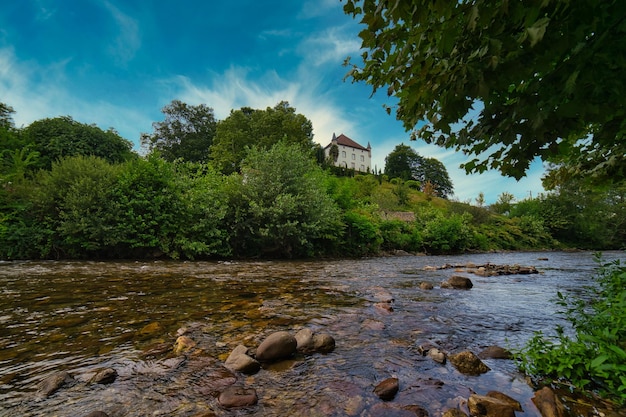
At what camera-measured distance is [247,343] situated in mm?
3234

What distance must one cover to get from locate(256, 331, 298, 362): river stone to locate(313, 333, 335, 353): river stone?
0.23 metres

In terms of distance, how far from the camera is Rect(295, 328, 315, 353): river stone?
A: 10.0 ft

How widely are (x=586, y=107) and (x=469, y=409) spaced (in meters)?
2.18

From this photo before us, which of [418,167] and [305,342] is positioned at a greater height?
[418,167]

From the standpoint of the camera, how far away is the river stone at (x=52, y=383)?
2.17 meters

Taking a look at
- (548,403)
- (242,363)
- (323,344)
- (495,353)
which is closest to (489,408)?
(548,403)

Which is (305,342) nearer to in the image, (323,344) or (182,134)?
(323,344)

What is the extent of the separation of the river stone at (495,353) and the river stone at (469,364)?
0.28 metres

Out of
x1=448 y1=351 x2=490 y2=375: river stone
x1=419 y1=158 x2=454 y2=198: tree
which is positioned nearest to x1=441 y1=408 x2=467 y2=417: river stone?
x1=448 y1=351 x2=490 y2=375: river stone

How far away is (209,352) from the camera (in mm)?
2990

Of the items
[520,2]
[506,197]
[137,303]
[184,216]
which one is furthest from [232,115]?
[506,197]

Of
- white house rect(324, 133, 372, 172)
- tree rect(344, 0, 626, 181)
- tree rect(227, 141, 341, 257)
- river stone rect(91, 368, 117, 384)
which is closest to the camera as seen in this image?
tree rect(344, 0, 626, 181)

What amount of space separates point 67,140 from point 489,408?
42.0 metres

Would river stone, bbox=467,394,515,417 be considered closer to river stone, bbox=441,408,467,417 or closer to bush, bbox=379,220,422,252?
river stone, bbox=441,408,467,417
